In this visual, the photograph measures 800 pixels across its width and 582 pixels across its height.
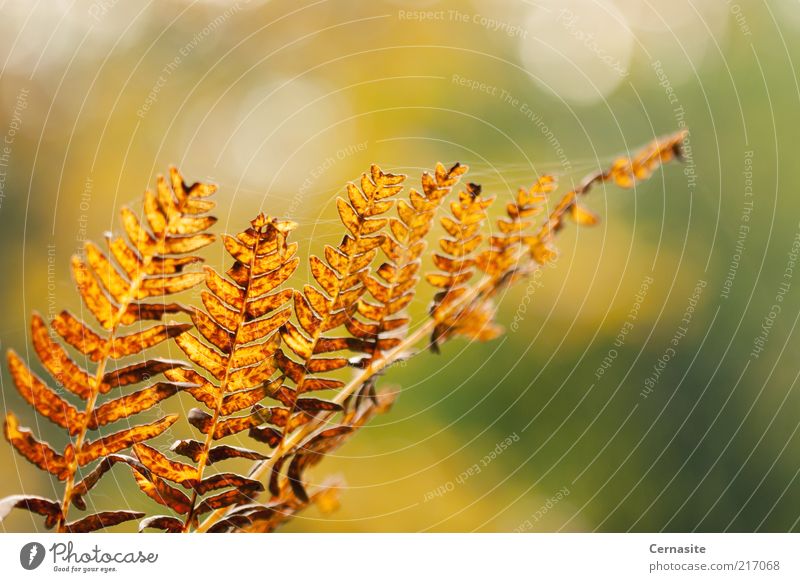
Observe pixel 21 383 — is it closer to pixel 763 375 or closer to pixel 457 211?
pixel 457 211

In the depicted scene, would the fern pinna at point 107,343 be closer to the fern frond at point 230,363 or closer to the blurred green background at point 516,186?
the fern frond at point 230,363
